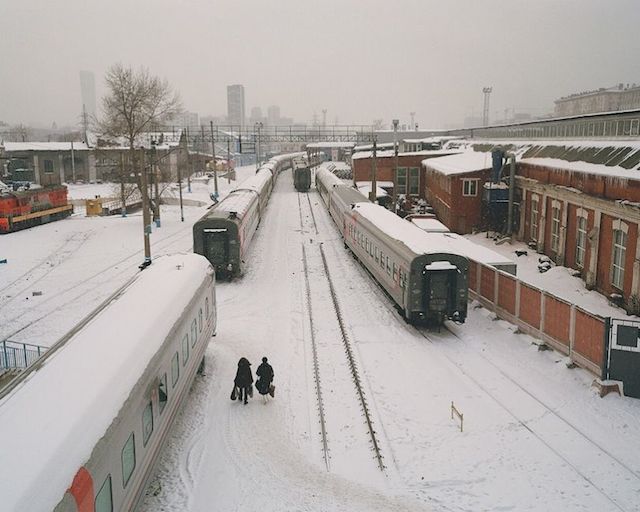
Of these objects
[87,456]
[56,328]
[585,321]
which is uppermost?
[87,456]

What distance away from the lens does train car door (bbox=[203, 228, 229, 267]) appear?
25.2 meters

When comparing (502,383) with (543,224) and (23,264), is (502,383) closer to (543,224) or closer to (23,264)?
(543,224)

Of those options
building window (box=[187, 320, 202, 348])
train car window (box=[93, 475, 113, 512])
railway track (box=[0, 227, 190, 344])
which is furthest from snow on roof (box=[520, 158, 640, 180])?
railway track (box=[0, 227, 190, 344])

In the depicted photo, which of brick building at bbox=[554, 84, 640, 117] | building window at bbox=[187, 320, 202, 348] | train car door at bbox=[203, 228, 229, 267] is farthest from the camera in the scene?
brick building at bbox=[554, 84, 640, 117]

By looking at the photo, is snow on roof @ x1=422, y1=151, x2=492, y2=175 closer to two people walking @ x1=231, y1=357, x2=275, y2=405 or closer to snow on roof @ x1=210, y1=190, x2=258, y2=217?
snow on roof @ x1=210, y1=190, x2=258, y2=217

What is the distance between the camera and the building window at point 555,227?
94.3 feet

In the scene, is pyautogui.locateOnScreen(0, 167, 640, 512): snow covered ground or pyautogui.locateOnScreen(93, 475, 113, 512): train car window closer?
pyautogui.locateOnScreen(93, 475, 113, 512): train car window

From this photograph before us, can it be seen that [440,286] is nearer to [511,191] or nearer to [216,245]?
[216,245]

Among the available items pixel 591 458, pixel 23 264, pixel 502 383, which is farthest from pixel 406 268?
pixel 23 264

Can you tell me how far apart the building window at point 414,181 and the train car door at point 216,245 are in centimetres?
3136

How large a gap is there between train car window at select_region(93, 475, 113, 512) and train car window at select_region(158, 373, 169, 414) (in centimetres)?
280

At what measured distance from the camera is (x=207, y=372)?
1580 cm

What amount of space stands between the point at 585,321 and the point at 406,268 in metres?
5.60

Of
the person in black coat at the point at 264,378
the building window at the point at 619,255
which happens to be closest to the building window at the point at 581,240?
the building window at the point at 619,255
